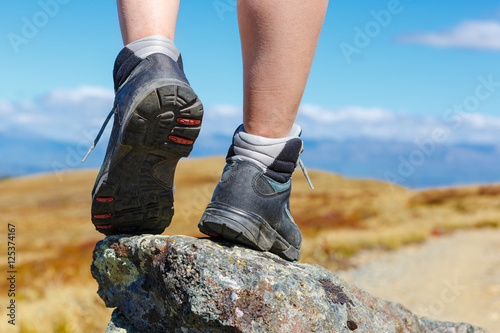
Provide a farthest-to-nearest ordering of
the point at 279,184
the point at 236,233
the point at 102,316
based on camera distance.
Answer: the point at 102,316
the point at 279,184
the point at 236,233

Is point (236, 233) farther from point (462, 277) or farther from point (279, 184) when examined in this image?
point (462, 277)

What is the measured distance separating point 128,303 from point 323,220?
1862 centimetres

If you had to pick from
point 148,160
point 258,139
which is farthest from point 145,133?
point 258,139

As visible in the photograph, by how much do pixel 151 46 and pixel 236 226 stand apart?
0.98 m

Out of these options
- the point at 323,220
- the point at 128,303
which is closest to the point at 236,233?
the point at 128,303

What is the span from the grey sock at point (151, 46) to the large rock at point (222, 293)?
0.94 meters

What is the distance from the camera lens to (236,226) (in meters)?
2.09

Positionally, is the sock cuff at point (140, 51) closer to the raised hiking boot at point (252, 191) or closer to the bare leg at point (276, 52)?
the bare leg at point (276, 52)

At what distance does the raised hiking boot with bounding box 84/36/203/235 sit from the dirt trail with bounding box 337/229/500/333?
574 centimetres

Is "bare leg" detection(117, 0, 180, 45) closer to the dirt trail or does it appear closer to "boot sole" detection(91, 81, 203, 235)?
"boot sole" detection(91, 81, 203, 235)

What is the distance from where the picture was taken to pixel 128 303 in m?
2.43

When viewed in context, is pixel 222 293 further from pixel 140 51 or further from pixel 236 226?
pixel 140 51

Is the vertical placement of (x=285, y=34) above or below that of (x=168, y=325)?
above

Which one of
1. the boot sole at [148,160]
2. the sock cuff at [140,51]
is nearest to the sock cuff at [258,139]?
the boot sole at [148,160]
